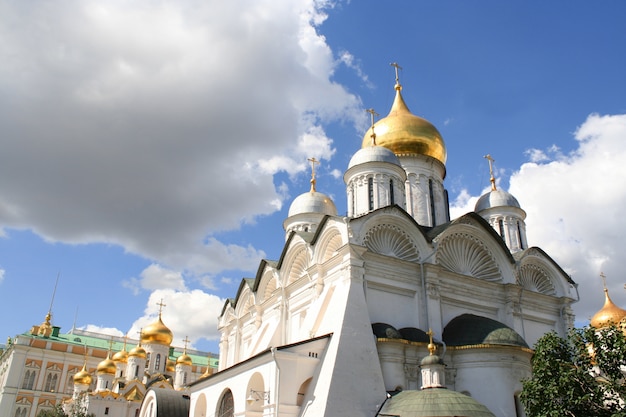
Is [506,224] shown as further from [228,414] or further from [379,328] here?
[228,414]

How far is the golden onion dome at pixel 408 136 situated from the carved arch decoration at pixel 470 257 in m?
5.23

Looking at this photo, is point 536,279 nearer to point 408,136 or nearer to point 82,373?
point 408,136

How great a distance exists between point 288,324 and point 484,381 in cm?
685

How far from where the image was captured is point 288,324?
18.6 metres

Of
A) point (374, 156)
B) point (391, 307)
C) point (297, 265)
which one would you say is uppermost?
point (374, 156)

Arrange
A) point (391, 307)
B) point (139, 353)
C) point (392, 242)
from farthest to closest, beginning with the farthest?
point (139, 353) < point (392, 242) < point (391, 307)

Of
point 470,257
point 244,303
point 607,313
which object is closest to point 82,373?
point 244,303

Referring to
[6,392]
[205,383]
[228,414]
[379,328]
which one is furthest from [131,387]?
[379,328]

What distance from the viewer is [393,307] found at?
52.3ft

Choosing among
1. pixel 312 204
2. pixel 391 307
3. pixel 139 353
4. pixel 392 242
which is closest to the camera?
pixel 391 307

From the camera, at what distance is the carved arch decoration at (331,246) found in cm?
1642

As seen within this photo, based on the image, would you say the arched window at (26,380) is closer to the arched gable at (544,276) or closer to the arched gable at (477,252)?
the arched gable at (477,252)

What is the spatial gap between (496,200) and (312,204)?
782 centimetres

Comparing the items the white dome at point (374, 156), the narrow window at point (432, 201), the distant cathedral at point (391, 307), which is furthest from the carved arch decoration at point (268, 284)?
the narrow window at point (432, 201)
